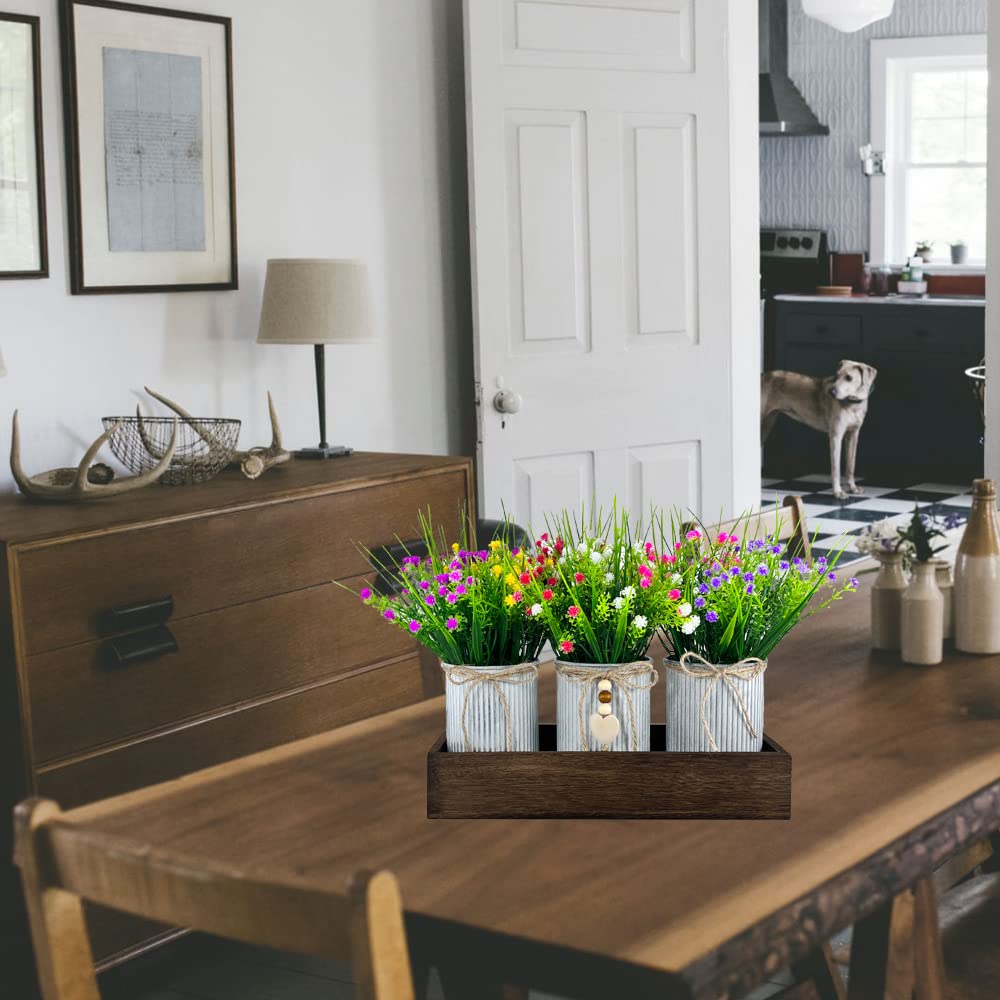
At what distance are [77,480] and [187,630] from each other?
1.32 feet

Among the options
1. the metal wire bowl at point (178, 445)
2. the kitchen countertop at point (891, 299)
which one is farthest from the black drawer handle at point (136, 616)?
the kitchen countertop at point (891, 299)

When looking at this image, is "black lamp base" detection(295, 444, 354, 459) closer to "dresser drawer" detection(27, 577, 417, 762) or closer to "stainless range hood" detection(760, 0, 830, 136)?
"dresser drawer" detection(27, 577, 417, 762)

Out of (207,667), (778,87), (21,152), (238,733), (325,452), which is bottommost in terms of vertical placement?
(238,733)

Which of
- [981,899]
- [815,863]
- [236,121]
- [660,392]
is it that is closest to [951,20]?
[660,392]

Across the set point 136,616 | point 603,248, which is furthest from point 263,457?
point 603,248

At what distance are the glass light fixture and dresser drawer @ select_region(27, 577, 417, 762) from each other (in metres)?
5.17

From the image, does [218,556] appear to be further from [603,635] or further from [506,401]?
[603,635]

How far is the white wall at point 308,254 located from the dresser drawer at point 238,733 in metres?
0.82

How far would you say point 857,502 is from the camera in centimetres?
868

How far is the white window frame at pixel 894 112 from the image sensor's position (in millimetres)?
9453

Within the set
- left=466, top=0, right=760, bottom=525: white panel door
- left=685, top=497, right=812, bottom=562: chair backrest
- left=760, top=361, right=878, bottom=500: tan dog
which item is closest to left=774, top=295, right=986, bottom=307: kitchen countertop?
left=760, top=361, right=878, bottom=500: tan dog

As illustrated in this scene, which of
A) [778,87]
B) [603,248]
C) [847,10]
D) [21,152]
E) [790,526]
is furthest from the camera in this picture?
[778,87]

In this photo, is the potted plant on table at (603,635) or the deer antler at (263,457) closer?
the potted plant on table at (603,635)

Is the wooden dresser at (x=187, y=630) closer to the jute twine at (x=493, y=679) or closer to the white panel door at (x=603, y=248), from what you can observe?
the jute twine at (x=493, y=679)
